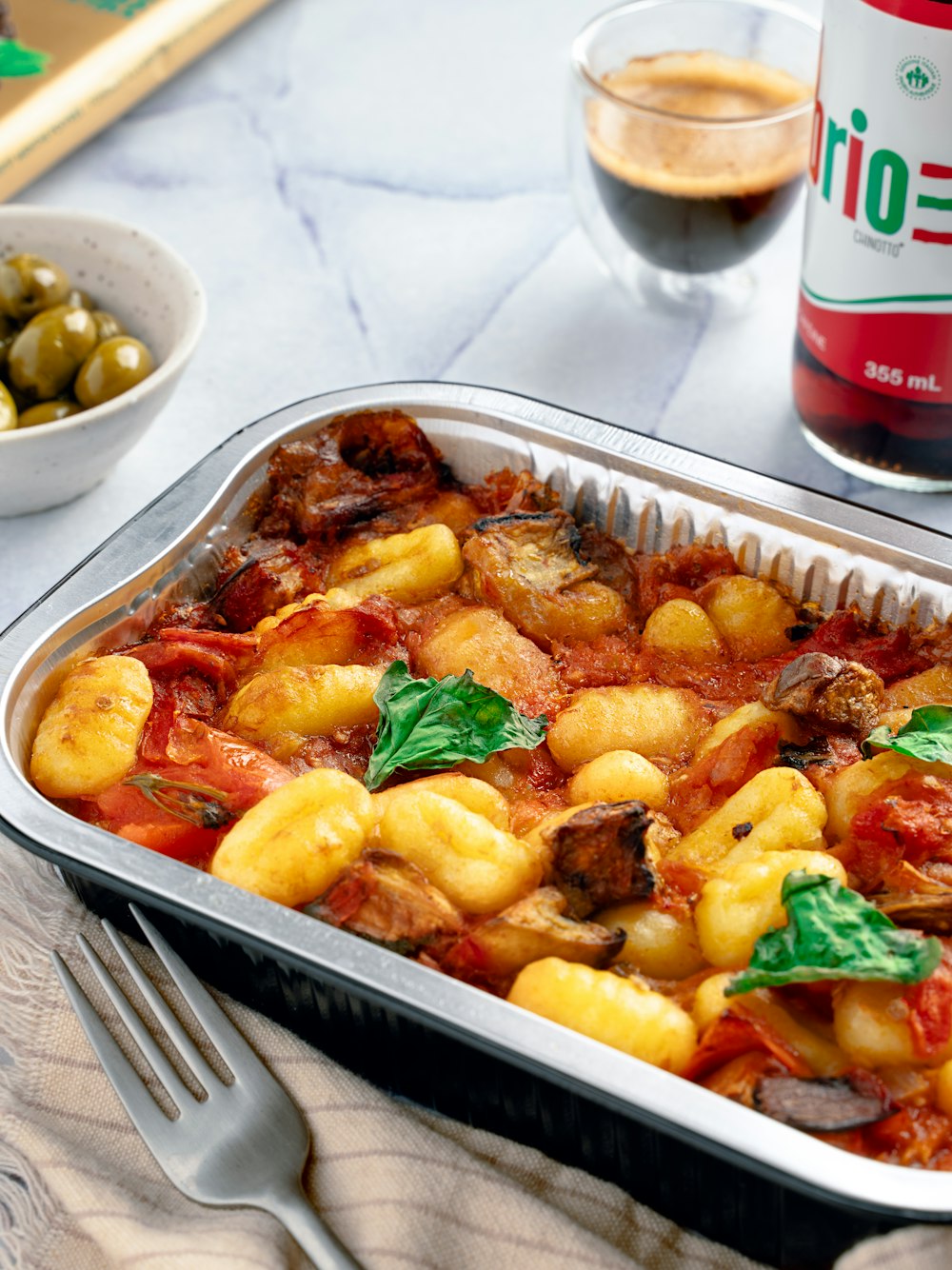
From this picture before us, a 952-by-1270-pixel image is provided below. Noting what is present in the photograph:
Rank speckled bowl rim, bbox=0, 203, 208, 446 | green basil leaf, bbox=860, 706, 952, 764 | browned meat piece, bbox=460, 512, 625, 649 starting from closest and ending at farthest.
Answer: green basil leaf, bbox=860, 706, 952, 764
browned meat piece, bbox=460, 512, 625, 649
speckled bowl rim, bbox=0, 203, 208, 446

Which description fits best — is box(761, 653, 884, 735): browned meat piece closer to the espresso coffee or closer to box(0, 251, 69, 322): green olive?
the espresso coffee

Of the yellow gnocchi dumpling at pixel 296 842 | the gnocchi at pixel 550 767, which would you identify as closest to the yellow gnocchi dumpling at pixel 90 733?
the gnocchi at pixel 550 767

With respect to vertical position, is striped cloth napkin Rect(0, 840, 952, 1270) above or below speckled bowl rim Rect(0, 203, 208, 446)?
below

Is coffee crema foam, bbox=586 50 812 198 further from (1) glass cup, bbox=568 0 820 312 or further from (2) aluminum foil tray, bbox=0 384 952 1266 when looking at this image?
(2) aluminum foil tray, bbox=0 384 952 1266

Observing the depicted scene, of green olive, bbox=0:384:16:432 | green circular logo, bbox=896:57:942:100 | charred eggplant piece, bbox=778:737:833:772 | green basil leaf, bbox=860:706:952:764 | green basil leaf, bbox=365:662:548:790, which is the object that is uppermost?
green circular logo, bbox=896:57:942:100

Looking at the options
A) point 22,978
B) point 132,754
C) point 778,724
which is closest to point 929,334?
point 778,724

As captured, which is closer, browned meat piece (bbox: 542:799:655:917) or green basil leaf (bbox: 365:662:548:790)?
browned meat piece (bbox: 542:799:655:917)

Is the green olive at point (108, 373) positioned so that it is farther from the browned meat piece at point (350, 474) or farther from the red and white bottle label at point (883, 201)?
the red and white bottle label at point (883, 201)

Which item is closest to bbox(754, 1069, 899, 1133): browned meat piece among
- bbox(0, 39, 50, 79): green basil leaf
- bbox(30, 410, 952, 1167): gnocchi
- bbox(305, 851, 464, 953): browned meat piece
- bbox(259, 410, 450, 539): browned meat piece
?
bbox(30, 410, 952, 1167): gnocchi

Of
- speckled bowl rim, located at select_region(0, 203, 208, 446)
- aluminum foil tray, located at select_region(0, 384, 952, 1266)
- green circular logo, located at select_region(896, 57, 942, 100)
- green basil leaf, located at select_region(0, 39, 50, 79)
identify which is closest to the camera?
aluminum foil tray, located at select_region(0, 384, 952, 1266)
